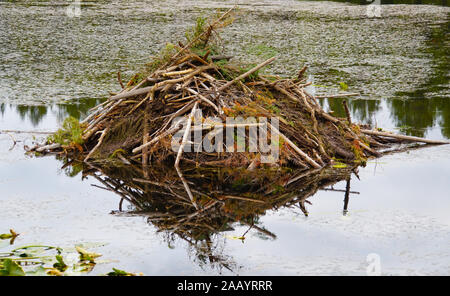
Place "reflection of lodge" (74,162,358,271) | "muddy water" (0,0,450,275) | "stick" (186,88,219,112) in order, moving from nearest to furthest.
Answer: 1. "muddy water" (0,0,450,275)
2. "reflection of lodge" (74,162,358,271)
3. "stick" (186,88,219,112)

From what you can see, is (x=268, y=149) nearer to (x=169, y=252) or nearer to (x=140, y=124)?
(x=140, y=124)

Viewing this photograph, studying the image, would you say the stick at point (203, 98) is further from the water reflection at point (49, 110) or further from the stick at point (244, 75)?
the water reflection at point (49, 110)

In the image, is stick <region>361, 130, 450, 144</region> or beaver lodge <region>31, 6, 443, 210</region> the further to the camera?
stick <region>361, 130, 450, 144</region>

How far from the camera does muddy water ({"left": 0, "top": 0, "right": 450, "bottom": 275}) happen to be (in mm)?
5012

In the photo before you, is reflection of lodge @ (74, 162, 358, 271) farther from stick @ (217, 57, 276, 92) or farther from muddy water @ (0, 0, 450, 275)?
stick @ (217, 57, 276, 92)

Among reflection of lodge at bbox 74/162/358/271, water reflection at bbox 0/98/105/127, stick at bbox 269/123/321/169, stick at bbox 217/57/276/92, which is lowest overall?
reflection of lodge at bbox 74/162/358/271

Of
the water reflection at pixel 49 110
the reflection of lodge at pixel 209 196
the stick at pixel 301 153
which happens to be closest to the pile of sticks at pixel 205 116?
the stick at pixel 301 153

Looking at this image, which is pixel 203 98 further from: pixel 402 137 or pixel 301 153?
pixel 402 137

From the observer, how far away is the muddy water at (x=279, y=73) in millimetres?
5012

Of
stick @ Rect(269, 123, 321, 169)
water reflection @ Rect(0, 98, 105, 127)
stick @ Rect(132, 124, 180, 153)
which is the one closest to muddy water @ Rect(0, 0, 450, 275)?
water reflection @ Rect(0, 98, 105, 127)

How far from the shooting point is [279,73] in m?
12.4

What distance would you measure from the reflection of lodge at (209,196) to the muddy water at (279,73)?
0.32 feet

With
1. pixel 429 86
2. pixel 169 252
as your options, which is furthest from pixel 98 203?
pixel 429 86

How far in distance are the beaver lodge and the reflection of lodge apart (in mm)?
95
